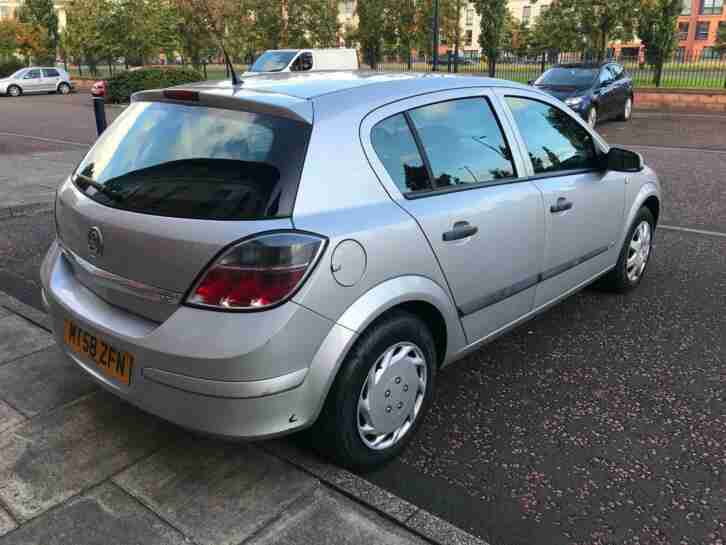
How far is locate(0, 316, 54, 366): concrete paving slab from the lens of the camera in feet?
12.5

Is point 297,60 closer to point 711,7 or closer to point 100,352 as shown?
point 100,352

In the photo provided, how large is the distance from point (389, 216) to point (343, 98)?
535 millimetres

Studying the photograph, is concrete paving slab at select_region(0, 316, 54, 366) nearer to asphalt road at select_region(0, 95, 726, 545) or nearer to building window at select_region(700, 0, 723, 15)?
asphalt road at select_region(0, 95, 726, 545)

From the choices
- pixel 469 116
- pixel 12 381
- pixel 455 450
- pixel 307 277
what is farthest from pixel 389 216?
pixel 12 381

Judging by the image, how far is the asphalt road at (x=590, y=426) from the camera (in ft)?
8.42

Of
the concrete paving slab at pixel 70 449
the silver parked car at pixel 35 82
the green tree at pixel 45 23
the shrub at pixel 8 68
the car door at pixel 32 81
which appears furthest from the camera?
the green tree at pixel 45 23

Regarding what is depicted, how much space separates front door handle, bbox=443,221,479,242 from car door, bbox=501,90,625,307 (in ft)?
2.34

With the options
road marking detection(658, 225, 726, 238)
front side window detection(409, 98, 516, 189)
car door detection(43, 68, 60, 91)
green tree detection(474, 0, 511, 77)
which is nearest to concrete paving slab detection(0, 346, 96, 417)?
front side window detection(409, 98, 516, 189)

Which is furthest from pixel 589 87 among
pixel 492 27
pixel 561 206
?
pixel 492 27

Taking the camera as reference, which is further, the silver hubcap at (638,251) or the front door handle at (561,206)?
the silver hubcap at (638,251)

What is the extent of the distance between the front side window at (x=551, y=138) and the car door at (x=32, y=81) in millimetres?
37014

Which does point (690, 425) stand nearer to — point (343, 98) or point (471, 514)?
point (471, 514)

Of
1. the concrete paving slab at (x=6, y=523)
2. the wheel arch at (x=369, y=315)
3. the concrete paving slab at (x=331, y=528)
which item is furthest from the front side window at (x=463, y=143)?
the concrete paving slab at (x=6, y=523)

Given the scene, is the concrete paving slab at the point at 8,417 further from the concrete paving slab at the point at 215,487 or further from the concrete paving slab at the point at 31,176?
the concrete paving slab at the point at 31,176
